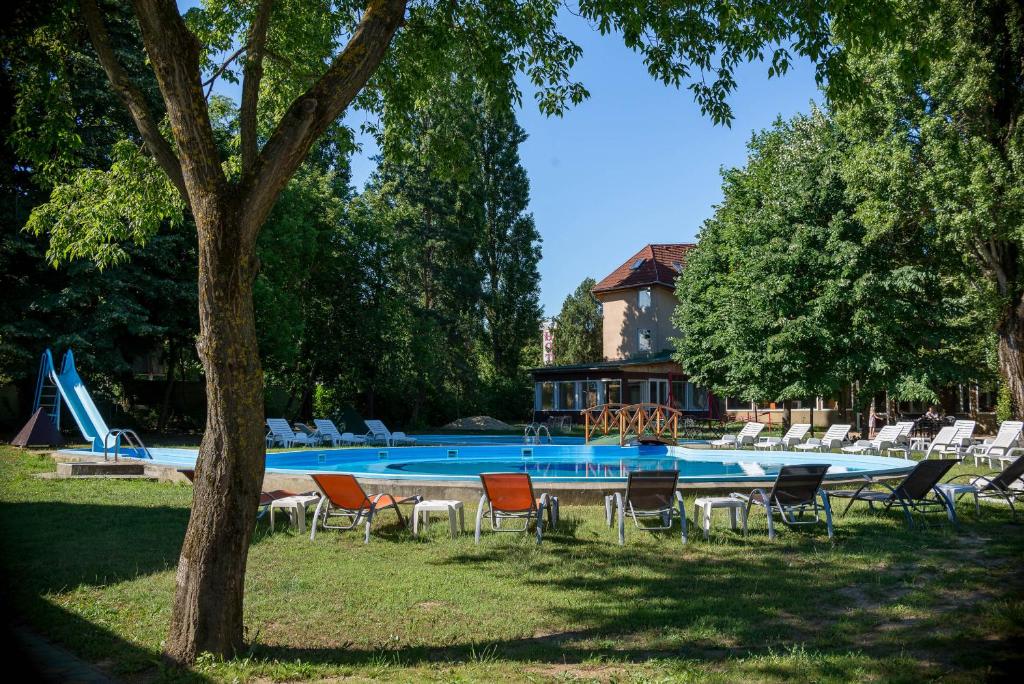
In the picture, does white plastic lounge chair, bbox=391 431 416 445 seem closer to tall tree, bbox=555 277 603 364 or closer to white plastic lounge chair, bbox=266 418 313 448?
white plastic lounge chair, bbox=266 418 313 448

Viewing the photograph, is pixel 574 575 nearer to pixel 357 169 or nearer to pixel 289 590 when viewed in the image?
pixel 289 590

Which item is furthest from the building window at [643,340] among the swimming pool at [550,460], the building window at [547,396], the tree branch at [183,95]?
the tree branch at [183,95]

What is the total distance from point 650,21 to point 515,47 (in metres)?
1.71

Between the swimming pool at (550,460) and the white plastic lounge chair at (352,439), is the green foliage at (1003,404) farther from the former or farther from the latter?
the white plastic lounge chair at (352,439)

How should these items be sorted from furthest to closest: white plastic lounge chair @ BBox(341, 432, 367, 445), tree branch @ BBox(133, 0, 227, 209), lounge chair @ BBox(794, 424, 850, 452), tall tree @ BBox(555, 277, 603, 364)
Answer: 1. tall tree @ BBox(555, 277, 603, 364)
2. white plastic lounge chair @ BBox(341, 432, 367, 445)
3. lounge chair @ BBox(794, 424, 850, 452)
4. tree branch @ BBox(133, 0, 227, 209)

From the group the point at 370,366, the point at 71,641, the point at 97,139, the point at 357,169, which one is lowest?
the point at 71,641

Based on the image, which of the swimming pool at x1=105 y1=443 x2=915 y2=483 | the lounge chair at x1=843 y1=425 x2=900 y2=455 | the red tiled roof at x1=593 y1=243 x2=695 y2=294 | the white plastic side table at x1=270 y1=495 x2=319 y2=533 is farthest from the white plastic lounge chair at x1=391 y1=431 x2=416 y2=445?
the red tiled roof at x1=593 y1=243 x2=695 y2=294

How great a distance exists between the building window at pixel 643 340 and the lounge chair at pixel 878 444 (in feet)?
70.7

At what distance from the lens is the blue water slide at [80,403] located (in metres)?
17.5

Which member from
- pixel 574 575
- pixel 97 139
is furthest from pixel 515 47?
pixel 97 139

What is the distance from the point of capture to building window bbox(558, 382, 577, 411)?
3803 centimetres

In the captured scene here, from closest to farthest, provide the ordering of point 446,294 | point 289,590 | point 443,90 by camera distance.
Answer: point 289,590 < point 443,90 < point 446,294

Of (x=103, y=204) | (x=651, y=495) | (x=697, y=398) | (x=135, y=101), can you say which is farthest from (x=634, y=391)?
(x=135, y=101)

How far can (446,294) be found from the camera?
3975cm
